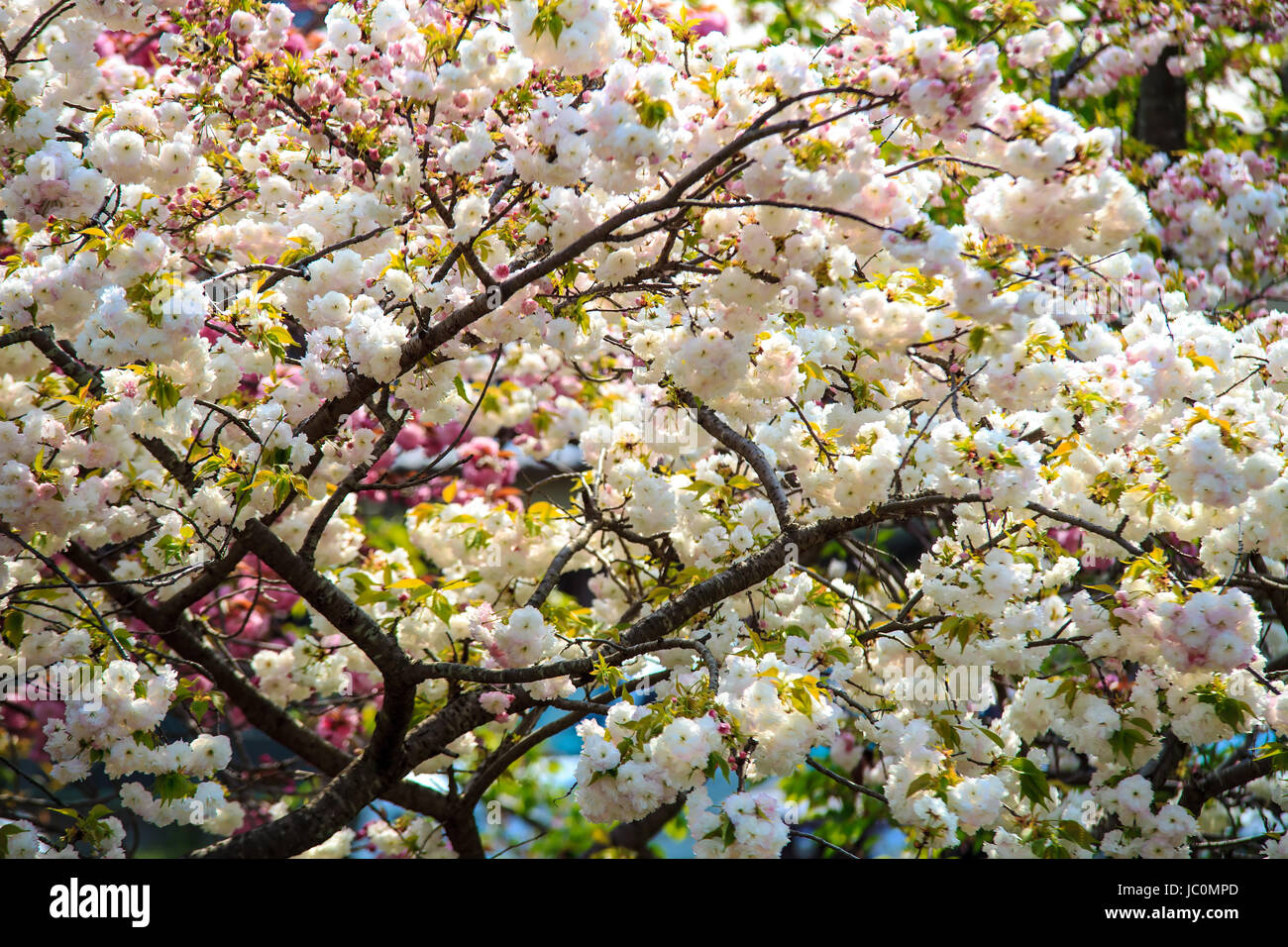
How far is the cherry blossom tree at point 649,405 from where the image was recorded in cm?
252

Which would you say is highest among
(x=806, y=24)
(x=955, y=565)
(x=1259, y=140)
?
(x=806, y=24)

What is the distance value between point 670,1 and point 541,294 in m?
1.32

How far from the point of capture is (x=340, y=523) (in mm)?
4516

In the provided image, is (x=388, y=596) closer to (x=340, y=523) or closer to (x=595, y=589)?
(x=340, y=523)

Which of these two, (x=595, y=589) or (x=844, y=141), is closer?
(x=844, y=141)

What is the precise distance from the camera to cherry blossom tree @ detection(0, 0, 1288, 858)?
2.52 meters

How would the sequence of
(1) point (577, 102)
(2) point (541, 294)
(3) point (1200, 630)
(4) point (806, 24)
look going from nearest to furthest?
1. (3) point (1200, 630)
2. (2) point (541, 294)
3. (1) point (577, 102)
4. (4) point (806, 24)

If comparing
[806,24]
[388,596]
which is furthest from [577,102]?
[806,24]

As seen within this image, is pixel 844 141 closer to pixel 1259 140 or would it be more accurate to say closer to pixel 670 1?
pixel 670 1

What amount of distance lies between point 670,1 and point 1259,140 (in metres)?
5.21

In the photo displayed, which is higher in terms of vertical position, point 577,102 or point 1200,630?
point 577,102

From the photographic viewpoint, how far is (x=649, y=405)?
4.38m
